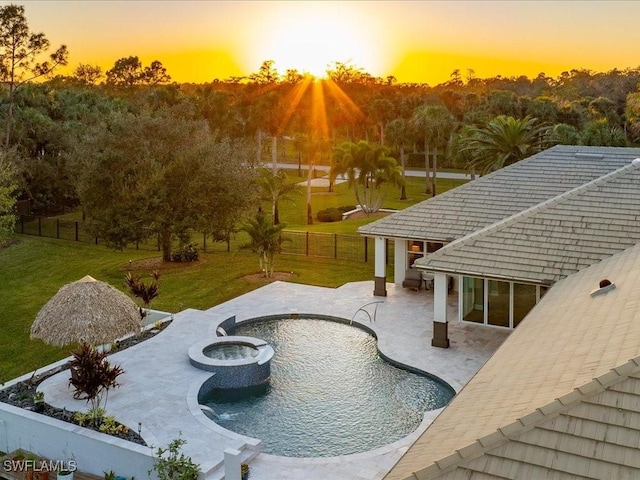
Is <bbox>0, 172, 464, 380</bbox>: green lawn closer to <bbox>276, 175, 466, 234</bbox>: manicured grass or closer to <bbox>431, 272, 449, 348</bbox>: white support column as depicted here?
<bbox>276, 175, 466, 234</bbox>: manicured grass

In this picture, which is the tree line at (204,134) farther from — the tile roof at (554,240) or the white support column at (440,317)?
the tile roof at (554,240)

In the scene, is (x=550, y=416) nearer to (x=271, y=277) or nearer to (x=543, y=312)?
(x=543, y=312)

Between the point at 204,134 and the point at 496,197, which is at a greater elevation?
the point at 204,134

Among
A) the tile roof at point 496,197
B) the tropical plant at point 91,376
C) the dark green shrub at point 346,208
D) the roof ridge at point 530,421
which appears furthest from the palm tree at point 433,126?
the roof ridge at point 530,421

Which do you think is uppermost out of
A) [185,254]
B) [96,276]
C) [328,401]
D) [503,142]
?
[503,142]

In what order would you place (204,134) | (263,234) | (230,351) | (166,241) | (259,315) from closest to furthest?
(230,351)
(259,315)
(263,234)
(166,241)
(204,134)

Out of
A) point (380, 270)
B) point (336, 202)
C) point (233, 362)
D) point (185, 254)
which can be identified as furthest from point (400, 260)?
point (336, 202)
